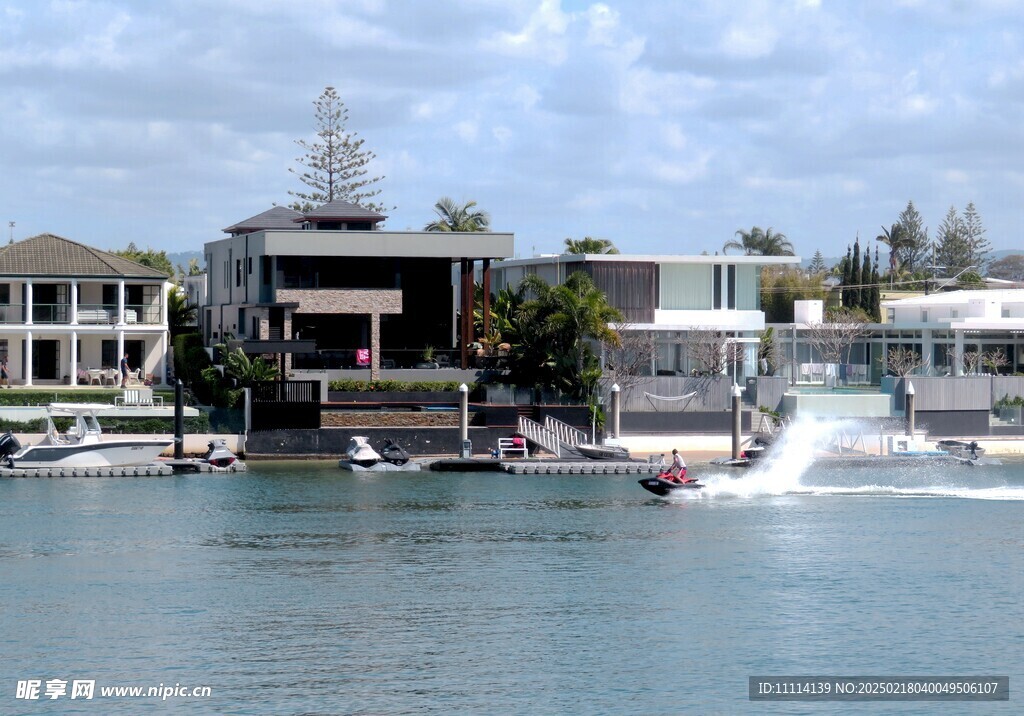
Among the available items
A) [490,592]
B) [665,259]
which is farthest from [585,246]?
[490,592]

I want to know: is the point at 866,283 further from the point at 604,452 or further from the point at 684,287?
the point at 604,452

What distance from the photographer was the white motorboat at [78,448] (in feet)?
180

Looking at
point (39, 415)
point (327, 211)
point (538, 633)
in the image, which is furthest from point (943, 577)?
point (327, 211)

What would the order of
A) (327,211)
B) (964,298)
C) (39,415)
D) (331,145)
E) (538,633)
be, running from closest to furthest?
(538,633), (39,415), (327,211), (964,298), (331,145)

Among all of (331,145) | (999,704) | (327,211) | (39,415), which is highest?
(331,145)

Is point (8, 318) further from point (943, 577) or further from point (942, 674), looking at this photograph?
point (942, 674)

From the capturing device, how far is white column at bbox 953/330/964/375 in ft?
244

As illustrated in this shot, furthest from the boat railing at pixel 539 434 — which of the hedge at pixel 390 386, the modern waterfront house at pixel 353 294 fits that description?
the modern waterfront house at pixel 353 294

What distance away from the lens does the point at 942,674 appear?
29828mm

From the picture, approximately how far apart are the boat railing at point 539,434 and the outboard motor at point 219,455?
11933 millimetres

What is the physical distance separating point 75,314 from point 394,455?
19.9 m

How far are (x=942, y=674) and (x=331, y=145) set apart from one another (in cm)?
8162

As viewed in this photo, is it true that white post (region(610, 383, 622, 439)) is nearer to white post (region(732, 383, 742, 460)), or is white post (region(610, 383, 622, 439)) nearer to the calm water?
white post (region(732, 383, 742, 460))

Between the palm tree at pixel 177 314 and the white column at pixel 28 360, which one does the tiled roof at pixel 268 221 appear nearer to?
the palm tree at pixel 177 314
